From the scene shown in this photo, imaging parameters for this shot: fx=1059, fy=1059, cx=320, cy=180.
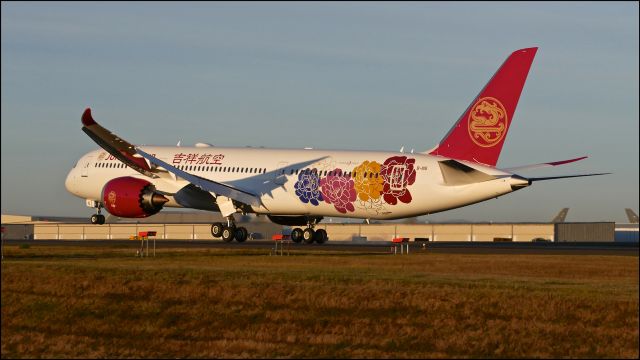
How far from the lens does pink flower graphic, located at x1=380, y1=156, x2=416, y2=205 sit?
52500 mm

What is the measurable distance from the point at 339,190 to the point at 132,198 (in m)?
11.0

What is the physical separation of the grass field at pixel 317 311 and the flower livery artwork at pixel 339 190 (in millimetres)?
14541

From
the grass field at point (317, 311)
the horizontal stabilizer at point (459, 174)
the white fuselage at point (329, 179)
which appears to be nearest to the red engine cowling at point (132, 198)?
the white fuselage at point (329, 179)

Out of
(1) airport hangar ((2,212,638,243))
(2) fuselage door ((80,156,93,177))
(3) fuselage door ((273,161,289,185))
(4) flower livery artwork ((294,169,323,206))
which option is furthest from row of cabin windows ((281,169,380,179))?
(1) airport hangar ((2,212,638,243))

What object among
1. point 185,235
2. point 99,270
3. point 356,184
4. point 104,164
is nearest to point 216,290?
point 99,270

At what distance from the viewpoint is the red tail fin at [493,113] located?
51312 mm

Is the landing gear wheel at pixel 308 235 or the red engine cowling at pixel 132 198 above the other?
the red engine cowling at pixel 132 198

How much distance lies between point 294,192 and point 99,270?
20331 mm

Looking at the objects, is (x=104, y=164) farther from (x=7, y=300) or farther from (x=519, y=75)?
(x=7, y=300)

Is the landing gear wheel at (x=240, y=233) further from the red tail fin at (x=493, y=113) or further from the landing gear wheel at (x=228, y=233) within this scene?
the red tail fin at (x=493, y=113)

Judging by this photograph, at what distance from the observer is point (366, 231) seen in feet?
293

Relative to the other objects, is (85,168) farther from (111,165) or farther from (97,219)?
(97,219)

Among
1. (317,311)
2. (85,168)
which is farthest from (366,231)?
(317,311)

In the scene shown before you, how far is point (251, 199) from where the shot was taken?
186 ft
